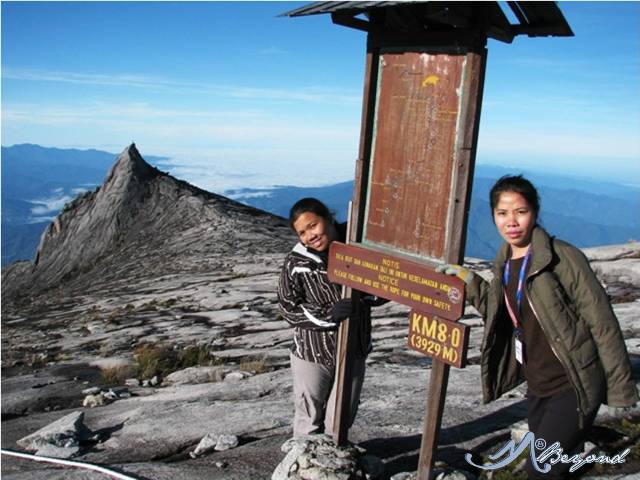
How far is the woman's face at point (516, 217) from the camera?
425 cm

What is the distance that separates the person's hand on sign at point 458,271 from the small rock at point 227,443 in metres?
3.23

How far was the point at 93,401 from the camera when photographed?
8.91 metres

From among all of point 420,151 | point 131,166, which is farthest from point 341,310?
point 131,166

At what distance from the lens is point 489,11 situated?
4.36 meters

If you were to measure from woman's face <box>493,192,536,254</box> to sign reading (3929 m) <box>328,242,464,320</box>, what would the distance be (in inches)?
22.0

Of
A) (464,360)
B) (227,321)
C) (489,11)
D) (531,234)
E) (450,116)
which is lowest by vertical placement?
(227,321)

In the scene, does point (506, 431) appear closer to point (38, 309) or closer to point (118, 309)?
point (118, 309)

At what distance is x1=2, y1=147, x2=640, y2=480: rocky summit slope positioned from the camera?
624 centimetres

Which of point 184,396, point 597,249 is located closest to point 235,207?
point 597,249

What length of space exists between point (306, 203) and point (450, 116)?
1.52 m

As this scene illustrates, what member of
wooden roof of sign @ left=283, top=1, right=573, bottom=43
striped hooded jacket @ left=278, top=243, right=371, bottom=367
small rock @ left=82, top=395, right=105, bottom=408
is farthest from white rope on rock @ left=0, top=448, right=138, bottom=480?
wooden roof of sign @ left=283, top=1, right=573, bottom=43

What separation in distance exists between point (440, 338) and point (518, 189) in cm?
134

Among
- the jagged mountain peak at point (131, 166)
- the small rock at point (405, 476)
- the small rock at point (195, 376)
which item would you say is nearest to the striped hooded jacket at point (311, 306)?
the small rock at point (405, 476)

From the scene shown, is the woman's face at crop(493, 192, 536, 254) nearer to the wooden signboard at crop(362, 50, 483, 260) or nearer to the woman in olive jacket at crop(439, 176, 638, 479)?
the woman in olive jacket at crop(439, 176, 638, 479)
